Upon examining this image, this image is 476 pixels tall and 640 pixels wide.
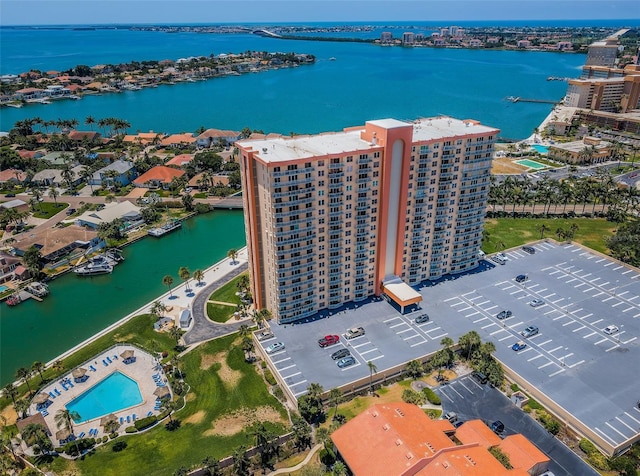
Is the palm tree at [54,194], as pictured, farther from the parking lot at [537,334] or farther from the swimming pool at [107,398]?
the parking lot at [537,334]

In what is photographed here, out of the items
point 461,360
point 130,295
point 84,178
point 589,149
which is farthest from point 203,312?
point 589,149

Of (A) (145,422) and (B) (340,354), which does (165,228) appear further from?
(B) (340,354)

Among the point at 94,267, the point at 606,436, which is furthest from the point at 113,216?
the point at 606,436

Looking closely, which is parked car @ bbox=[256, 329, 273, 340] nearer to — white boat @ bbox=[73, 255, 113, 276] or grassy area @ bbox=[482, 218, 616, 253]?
white boat @ bbox=[73, 255, 113, 276]

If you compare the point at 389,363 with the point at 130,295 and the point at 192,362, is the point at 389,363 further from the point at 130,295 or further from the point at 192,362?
the point at 130,295

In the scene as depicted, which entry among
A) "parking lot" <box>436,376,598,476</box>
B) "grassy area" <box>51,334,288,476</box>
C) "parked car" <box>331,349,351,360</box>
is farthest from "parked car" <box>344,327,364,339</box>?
"grassy area" <box>51,334,288,476</box>
